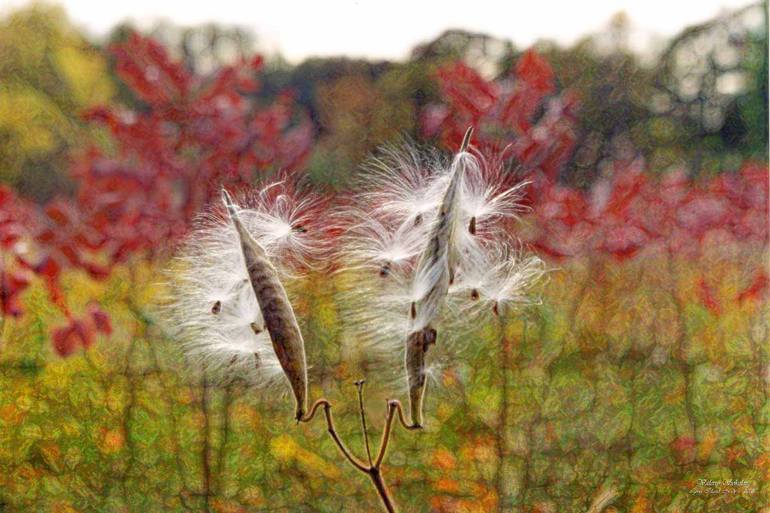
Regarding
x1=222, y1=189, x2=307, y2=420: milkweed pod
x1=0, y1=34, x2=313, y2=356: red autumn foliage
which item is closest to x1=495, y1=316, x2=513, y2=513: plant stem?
x1=222, y1=189, x2=307, y2=420: milkweed pod

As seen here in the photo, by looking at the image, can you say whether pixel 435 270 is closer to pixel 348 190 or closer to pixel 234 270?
pixel 348 190

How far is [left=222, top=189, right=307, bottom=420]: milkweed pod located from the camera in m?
1.25

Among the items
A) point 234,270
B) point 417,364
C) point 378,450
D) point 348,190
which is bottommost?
point 378,450

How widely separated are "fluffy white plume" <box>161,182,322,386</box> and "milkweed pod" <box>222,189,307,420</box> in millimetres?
12

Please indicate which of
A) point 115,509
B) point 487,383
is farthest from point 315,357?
point 115,509

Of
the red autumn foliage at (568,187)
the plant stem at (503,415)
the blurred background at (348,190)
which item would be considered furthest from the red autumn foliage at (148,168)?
the plant stem at (503,415)

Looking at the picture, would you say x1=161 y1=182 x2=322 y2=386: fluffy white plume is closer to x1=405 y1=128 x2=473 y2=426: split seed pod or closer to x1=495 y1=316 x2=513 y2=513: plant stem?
x1=405 y1=128 x2=473 y2=426: split seed pod

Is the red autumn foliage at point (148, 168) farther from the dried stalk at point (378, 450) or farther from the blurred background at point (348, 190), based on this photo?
the dried stalk at point (378, 450)

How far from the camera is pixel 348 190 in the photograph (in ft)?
4.22

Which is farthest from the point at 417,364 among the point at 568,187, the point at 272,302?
the point at 568,187

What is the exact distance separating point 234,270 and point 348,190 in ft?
0.62

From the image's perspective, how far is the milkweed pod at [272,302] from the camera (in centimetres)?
125

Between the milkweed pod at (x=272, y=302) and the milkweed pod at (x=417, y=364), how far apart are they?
148mm

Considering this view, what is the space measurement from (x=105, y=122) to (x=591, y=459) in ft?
2.73
